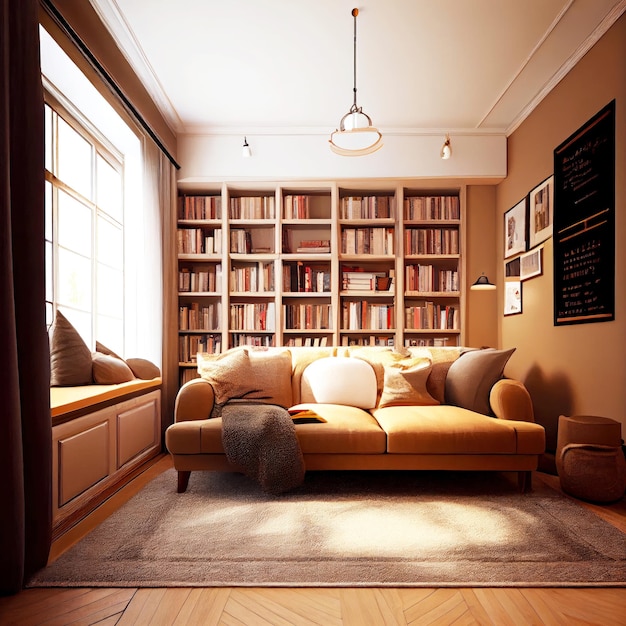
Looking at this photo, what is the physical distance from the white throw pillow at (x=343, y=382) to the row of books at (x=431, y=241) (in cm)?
168

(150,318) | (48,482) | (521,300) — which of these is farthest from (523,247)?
(48,482)

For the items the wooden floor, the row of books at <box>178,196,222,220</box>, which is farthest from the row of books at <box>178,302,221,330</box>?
the wooden floor

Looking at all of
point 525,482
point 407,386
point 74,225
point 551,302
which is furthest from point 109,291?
point 551,302

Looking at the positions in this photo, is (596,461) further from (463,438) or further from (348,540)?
(348,540)

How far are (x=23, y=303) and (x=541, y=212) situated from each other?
359 centimetres

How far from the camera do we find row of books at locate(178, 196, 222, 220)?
4.81 m

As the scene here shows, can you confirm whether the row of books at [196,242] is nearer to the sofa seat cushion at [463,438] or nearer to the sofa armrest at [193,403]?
the sofa armrest at [193,403]

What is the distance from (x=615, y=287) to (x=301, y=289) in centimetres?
273

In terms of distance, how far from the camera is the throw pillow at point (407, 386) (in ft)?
11.3

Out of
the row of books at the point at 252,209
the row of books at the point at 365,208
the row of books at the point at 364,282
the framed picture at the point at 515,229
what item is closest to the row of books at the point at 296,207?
the row of books at the point at 252,209

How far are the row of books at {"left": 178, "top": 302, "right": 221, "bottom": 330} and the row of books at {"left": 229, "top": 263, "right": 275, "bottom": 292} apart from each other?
0.96 feet

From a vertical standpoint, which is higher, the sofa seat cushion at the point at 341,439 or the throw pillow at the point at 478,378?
the throw pillow at the point at 478,378

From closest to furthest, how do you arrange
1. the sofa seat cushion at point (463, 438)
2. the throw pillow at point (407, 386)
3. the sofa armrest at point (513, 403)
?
the sofa seat cushion at point (463, 438) < the sofa armrest at point (513, 403) < the throw pillow at point (407, 386)

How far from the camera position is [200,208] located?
15.8 ft
